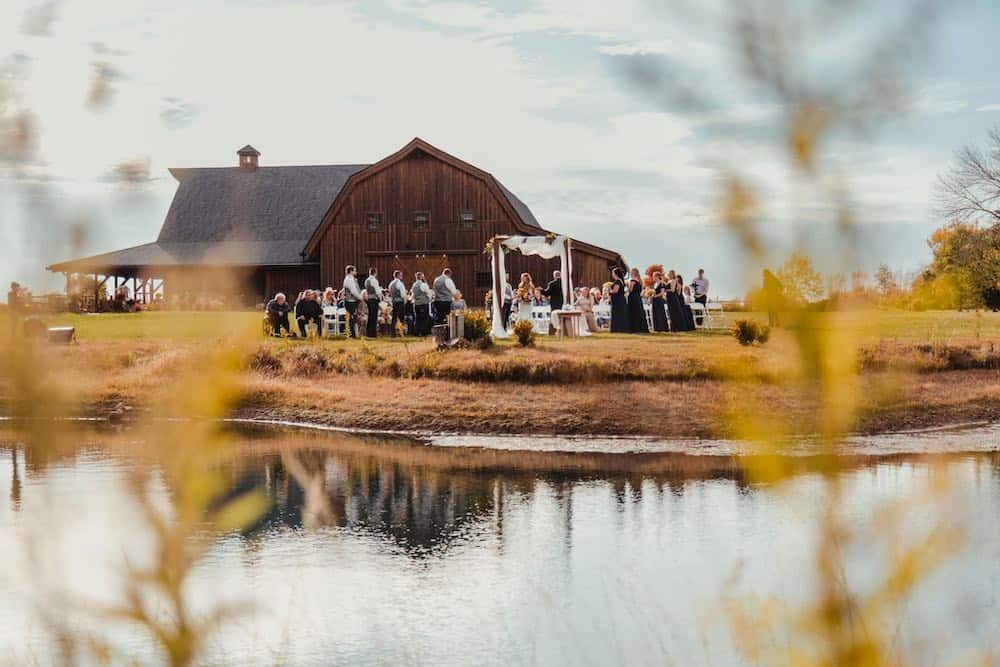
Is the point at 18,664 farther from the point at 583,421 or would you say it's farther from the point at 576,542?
the point at 583,421

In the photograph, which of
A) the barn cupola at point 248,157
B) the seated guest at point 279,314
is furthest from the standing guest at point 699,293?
the barn cupola at point 248,157

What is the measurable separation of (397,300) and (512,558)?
22446 millimetres

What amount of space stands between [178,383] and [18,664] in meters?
5.56

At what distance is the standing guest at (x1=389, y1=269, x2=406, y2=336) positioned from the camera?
33875mm

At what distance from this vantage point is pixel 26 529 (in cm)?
365

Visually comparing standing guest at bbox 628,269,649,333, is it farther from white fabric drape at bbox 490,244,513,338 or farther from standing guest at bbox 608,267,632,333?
white fabric drape at bbox 490,244,513,338

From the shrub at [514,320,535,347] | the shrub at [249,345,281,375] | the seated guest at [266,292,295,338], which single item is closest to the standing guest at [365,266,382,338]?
the seated guest at [266,292,295,338]

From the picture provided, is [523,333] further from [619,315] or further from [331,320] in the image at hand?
[331,320]

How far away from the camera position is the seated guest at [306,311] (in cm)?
3453

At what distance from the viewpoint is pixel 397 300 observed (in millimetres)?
34375

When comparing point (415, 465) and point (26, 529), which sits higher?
point (26, 529)

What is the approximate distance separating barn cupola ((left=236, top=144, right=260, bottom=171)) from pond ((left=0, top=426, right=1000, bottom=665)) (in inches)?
1827

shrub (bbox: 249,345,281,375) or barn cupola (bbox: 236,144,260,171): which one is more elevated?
barn cupola (bbox: 236,144,260,171)

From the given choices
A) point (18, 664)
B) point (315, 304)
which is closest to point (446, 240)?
point (315, 304)
